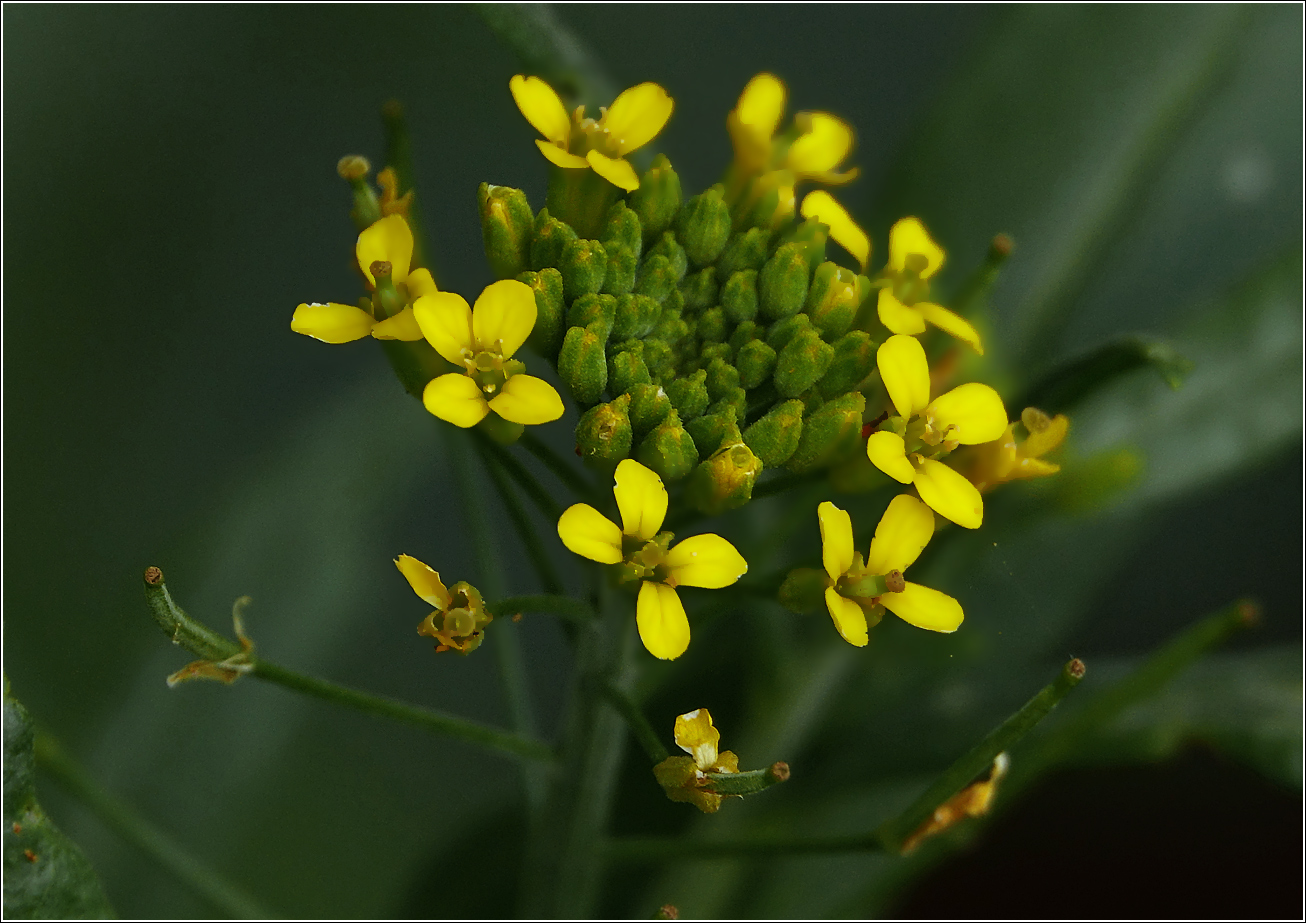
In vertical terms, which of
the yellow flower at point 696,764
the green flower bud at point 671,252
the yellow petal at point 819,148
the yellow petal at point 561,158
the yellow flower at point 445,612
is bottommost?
the yellow flower at point 696,764

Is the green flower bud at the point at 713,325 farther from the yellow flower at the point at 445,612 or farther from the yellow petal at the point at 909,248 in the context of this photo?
the yellow flower at the point at 445,612

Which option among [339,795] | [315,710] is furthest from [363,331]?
[339,795]

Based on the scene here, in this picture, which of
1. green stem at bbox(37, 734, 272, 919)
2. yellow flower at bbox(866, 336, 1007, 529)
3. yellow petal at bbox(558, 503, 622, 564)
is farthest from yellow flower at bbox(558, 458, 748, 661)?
green stem at bbox(37, 734, 272, 919)

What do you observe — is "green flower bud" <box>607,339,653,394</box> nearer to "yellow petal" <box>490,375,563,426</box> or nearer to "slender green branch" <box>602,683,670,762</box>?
"yellow petal" <box>490,375,563,426</box>

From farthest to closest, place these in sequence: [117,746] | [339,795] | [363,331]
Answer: [339,795]
[117,746]
[363,331]

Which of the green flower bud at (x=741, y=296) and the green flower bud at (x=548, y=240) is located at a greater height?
the green flower bud at (x=741, y=296)

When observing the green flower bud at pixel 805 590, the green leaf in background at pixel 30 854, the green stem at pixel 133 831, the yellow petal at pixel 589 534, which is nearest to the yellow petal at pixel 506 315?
the yellow petal at pixel 589 534

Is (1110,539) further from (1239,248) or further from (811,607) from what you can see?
(811,607)
